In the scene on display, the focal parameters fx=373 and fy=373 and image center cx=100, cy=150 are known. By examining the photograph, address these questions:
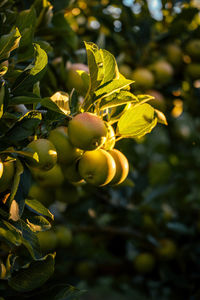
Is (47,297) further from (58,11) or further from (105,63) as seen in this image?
(58,11)

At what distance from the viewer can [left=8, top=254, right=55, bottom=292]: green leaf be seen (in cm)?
97

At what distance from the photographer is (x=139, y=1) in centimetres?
212

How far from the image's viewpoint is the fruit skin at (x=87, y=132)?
84 centimetres

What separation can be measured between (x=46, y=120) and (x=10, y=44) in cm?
20

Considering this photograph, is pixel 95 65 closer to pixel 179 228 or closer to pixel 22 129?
pixel 22 129

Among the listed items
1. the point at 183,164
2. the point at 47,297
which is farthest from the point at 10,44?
the point at 183,164

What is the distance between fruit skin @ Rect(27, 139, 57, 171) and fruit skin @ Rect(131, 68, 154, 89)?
3.45ft

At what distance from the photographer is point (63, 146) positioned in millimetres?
903

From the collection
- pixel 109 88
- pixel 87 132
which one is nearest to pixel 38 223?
pixel 87 132

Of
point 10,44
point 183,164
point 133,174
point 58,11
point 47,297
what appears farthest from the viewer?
point 183,164

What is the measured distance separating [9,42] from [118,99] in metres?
0.28

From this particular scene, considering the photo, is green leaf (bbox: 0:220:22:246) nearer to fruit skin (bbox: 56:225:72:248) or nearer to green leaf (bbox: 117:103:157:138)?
green leaf (bbox: 117:103:157:138)

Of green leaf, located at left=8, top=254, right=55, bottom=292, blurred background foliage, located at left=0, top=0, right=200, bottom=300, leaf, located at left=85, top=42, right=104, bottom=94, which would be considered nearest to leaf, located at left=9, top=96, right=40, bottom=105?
leaf, located at left=85, top=42, right=104, bottom=94

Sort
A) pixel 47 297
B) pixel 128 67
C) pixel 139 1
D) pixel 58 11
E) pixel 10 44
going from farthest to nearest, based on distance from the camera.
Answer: pixel 139 1, pixel 128 67, pixel 58 11, pixel 47 297, pixel 10 44
